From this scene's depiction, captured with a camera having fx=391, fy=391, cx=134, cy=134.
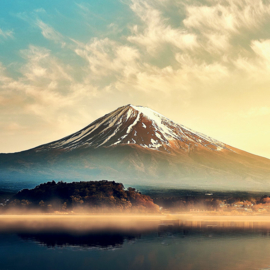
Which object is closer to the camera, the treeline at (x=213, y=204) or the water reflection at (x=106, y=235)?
the water reflection at (x=106, y=235)

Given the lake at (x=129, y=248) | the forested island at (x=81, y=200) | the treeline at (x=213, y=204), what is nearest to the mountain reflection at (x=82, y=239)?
the lake at (x=129, y=248)

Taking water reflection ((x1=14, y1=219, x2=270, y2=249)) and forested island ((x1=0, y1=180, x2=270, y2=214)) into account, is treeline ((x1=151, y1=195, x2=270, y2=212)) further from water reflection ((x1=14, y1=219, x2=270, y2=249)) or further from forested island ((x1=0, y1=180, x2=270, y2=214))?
water reflection ((x1=14, y1=219, x2=270, y2=249))

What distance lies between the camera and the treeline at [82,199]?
11925 cm

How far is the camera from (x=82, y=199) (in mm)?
120438

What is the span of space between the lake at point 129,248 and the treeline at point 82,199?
92.9 feet

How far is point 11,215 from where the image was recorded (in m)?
119

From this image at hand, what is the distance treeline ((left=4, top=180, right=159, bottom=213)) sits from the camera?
119250 millimetres

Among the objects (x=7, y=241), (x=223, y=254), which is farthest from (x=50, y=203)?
(x=223, y=254)

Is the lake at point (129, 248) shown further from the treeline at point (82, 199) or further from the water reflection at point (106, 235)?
the treeline at point (82, 199)

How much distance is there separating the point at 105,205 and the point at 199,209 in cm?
4467

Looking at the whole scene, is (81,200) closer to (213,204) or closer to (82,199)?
(82,199)

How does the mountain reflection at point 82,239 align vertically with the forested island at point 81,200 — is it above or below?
below

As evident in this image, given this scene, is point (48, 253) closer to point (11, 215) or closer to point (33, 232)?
→ point (33, 232)

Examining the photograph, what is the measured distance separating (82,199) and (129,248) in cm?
5994
